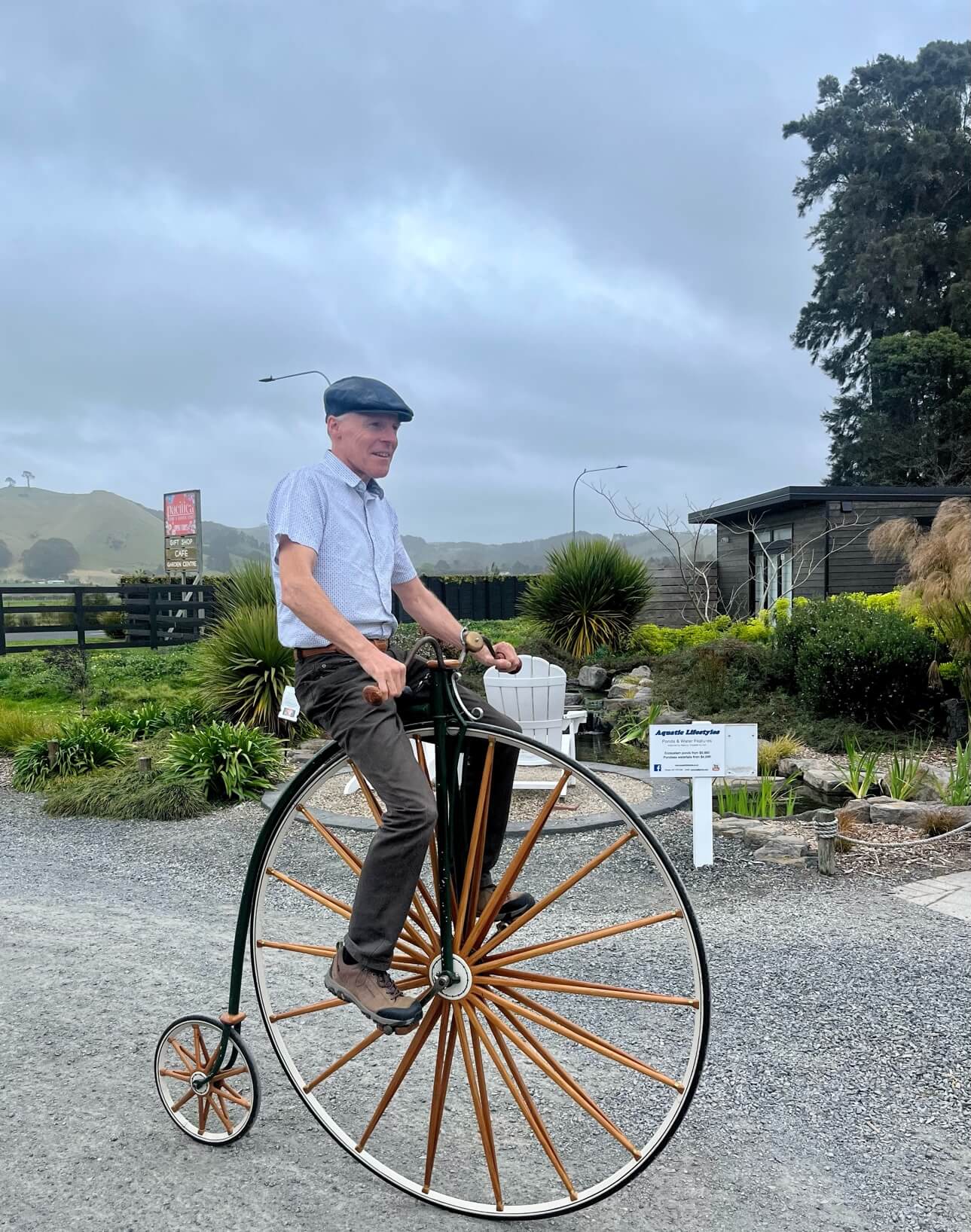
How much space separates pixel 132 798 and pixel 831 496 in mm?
15337

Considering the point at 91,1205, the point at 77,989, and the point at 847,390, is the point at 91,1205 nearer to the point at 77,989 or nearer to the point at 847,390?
the point at 77,989

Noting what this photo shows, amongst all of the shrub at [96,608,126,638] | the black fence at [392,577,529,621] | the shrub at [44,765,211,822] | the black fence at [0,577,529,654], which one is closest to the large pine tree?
the black fence at [392,577,529,621]

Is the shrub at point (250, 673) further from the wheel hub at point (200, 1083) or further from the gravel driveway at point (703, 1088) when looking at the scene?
the wheel hub at point (200, 1083)

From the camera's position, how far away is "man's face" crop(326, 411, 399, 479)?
251cm

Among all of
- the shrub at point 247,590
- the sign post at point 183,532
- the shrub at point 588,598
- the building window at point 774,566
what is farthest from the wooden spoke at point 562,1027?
the sign post at point 183,532

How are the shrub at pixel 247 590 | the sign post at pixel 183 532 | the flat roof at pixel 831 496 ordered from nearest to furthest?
1. the shrub at pixel 247 590
2. the flat roof at pixel 831 496
3. the sign post at pixel 183 532

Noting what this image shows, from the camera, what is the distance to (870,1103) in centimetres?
296

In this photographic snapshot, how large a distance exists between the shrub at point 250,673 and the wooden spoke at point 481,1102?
7806 mm

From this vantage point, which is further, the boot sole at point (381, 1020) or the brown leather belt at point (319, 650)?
the brown leather belt at point (319, 650)

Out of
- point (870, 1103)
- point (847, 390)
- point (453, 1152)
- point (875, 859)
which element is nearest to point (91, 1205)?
point (453, 1152)

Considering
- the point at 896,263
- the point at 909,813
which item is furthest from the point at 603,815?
the point at 896,263

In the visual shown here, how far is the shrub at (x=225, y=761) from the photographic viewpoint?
799 cm

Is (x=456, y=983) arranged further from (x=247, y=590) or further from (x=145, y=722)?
(x=247, y=590)

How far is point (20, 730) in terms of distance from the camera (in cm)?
1016
